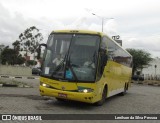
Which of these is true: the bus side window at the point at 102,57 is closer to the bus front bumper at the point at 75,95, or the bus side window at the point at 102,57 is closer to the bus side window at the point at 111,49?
the bus side window at the point at 111,49

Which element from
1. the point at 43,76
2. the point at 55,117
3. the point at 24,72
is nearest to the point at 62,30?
the point at 43,76

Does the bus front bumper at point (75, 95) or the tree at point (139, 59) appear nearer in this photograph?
the bus front bumper at point (75, 95)

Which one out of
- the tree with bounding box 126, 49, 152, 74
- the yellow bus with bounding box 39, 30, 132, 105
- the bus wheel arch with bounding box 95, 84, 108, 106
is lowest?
the bus wheel arch with bounding box 95, 84, 108, 106

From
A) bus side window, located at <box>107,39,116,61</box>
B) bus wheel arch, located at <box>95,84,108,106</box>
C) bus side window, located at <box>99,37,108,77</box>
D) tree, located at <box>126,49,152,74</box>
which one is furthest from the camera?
tree, located at <box>126,49,152,74</box>

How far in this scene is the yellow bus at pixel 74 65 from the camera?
1399 centimetres

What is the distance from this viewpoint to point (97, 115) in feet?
42.1

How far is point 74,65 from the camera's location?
1425cm

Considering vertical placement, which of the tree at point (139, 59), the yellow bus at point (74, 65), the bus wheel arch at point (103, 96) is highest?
the tree at point (139, 59)

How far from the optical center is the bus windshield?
46.4 feet

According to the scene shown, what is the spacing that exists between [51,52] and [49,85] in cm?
138

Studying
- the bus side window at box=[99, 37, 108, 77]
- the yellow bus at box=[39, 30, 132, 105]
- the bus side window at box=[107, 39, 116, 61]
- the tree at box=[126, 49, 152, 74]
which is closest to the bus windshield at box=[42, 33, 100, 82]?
the yellow bus at box=[39, 30, 132, 105]

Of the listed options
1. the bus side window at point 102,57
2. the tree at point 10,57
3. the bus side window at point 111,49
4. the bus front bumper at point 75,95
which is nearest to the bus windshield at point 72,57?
the bus side window at point 102,57

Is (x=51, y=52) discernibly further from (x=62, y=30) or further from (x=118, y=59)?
(x=118, y=59)

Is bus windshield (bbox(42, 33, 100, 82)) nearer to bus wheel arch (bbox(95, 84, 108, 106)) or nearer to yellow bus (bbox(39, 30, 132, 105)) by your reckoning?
yellow bus (bbox(39, 30, 132, 105))
